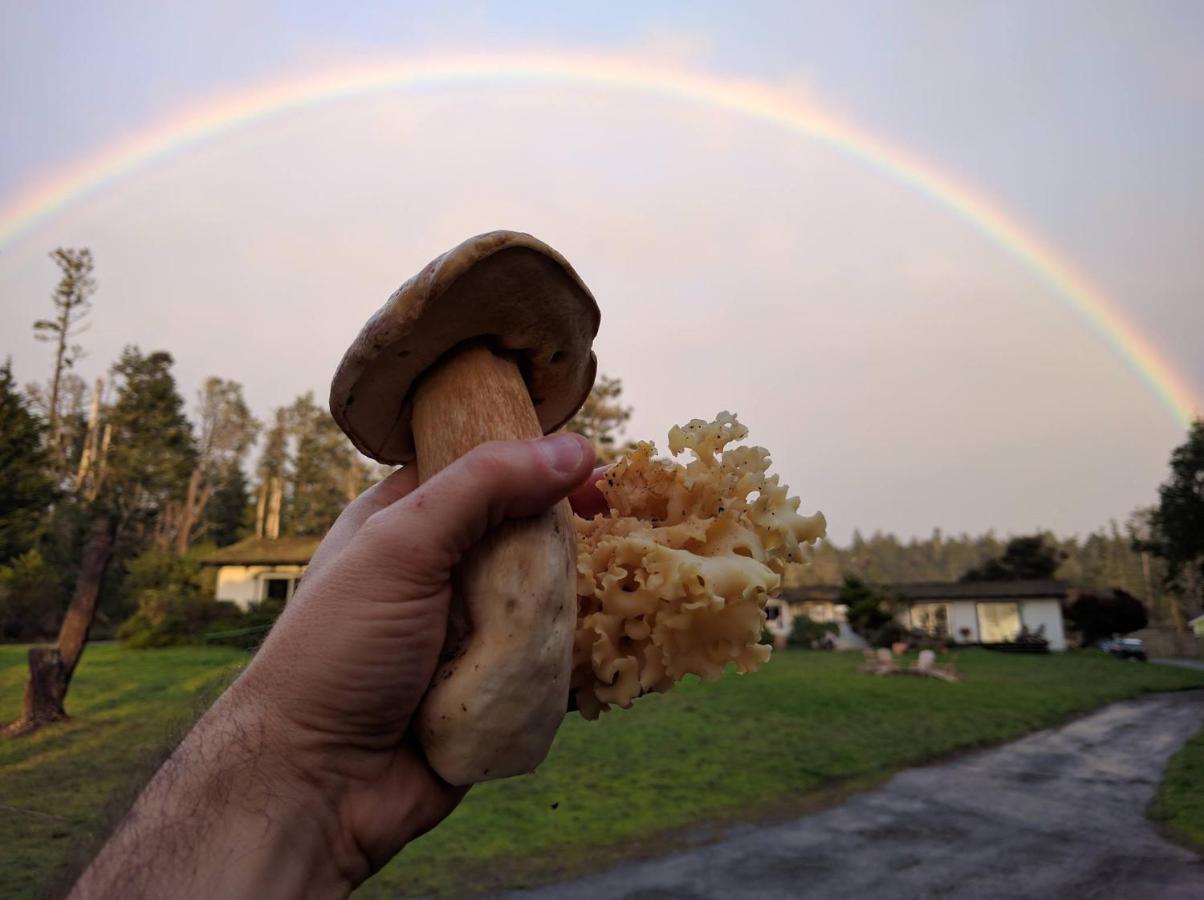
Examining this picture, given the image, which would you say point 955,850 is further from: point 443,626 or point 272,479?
point 272,479

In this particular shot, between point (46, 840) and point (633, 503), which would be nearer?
point (633, 503)

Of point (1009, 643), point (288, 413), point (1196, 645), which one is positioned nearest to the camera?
point (1009, 643)

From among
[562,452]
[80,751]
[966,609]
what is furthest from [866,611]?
[562,452]

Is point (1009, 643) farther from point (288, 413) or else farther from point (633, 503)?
point (288, 413)

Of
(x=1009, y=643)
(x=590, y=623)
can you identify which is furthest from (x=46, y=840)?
(x=1009, y=643)

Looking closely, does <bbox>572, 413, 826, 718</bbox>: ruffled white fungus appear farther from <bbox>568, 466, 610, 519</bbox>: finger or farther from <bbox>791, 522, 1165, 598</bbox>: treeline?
<bbox>791, 522, 1165, 598</bbox>: treeline

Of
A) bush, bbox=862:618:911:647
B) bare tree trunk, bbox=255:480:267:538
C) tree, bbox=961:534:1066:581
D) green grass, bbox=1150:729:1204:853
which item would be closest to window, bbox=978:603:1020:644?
tree, bbox=961:534:1066:581
